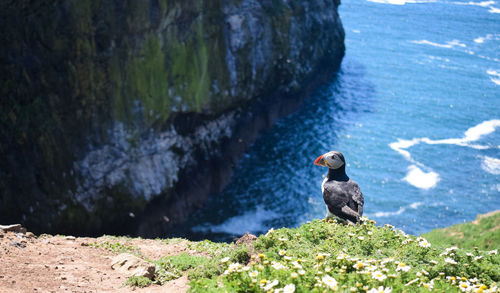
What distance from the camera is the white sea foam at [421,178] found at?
51750 millimetres

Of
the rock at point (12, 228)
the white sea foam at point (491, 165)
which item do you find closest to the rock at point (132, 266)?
the rock at point (12, 228)

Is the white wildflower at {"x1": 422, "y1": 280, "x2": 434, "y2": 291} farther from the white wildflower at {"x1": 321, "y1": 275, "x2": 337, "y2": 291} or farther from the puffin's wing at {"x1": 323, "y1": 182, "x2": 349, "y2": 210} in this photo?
the puffin's wing at {"x1": 323, "y1": 182, "x2": 349, "y2": 210}

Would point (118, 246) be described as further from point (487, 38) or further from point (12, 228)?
point (487, 38)

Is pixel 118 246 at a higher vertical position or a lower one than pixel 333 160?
lower

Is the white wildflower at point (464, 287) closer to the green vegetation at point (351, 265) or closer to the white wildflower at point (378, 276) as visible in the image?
the green vegetation at point (351, 265)

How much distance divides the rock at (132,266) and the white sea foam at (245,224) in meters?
26.0

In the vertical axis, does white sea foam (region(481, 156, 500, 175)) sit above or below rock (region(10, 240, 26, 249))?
below

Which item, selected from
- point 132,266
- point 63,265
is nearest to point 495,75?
point 132,266

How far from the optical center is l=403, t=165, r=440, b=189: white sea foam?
51750 mm

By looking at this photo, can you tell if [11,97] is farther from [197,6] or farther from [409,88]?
[409,88]

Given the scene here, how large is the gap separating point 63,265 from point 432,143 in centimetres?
5281

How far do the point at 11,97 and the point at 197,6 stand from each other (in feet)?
60.6

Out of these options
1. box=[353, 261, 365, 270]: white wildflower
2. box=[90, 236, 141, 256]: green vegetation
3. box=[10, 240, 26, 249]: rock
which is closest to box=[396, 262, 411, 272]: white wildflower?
box=[353, 261, 365, 270]: white wildflower

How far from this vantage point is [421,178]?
52750 mm
